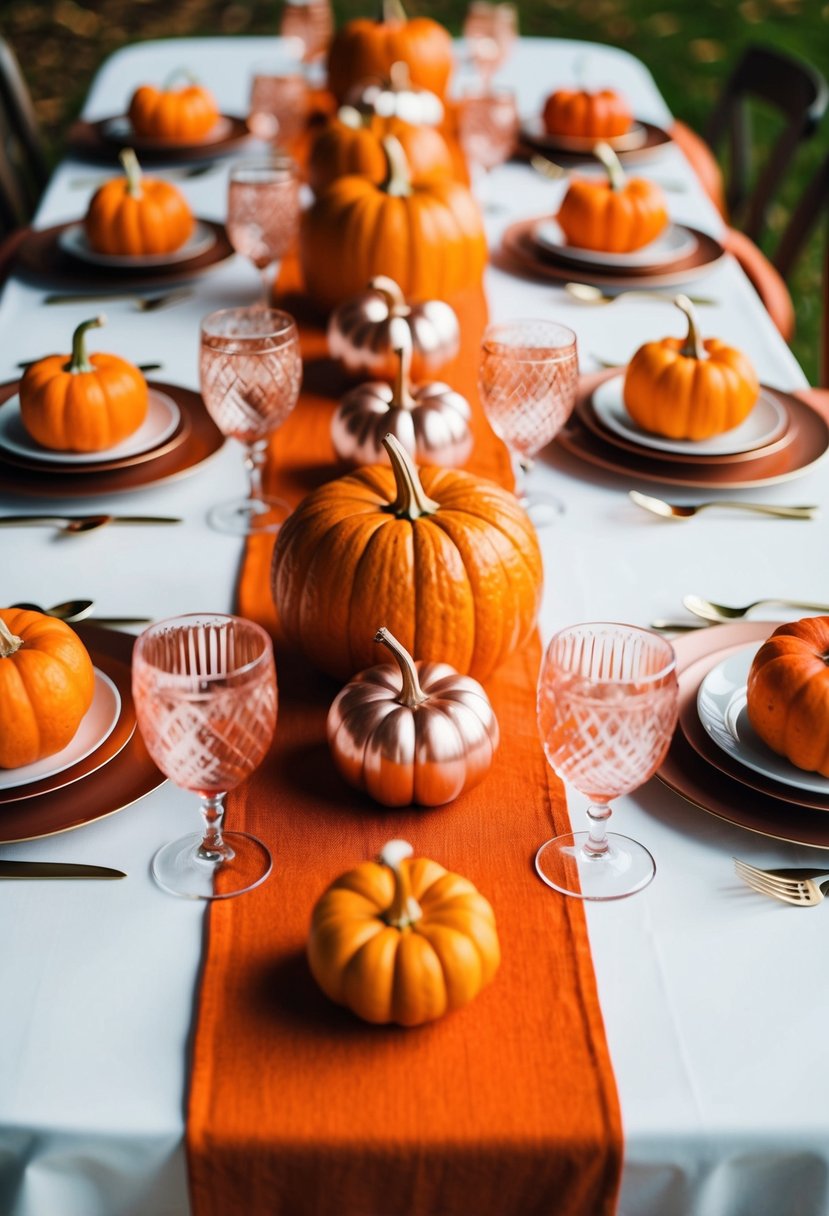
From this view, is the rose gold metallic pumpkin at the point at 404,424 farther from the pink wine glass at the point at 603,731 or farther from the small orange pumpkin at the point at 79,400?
the pink wine glass at the point at 603,731

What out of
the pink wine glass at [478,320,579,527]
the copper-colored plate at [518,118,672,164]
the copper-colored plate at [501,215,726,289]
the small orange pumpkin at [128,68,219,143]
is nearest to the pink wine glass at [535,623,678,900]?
the pink wine glass at [478,320,579,527]

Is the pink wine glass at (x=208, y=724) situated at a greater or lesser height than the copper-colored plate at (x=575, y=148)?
greater

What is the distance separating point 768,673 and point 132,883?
1.64ft

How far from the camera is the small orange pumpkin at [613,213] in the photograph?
6.90 feet

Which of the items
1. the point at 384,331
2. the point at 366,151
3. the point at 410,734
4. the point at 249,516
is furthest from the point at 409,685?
the point at 366,151

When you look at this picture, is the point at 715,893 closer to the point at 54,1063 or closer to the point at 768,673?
the point at 768,673

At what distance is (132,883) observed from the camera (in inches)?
39.0

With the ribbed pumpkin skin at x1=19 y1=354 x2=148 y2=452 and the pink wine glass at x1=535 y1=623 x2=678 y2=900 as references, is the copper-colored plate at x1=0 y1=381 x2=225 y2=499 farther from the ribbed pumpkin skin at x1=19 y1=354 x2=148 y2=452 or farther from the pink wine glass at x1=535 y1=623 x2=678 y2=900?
the pink wine glass at x1=535 y1=623 x2=678 y2=900

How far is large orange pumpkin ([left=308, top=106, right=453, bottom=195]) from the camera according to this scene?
7.32 ft

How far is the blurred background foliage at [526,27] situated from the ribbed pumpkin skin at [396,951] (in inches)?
214

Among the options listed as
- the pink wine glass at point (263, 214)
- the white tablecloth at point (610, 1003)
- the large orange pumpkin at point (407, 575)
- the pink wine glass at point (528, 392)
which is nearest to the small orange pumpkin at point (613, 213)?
the pink wine glass at point (263, 214)

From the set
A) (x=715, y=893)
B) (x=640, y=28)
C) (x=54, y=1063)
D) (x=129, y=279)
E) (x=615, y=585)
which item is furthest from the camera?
(x=640, y=28)

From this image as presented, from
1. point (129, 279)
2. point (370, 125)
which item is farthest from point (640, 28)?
point (129, 279)

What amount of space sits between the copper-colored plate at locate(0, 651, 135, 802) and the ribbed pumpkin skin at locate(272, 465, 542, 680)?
0.15 m
